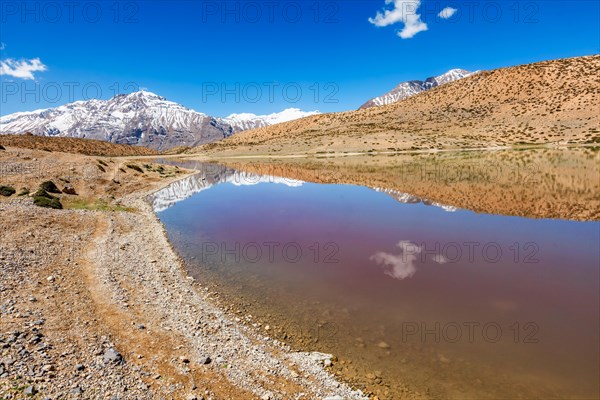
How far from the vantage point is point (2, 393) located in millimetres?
7824

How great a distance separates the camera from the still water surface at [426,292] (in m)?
9.66

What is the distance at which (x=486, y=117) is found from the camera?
5251 inches

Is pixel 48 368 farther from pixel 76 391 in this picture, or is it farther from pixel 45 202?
pixel 45 202

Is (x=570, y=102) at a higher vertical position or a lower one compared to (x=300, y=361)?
higher

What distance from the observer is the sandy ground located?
29.5 feet

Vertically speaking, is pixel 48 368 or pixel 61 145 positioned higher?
pixel 61 145

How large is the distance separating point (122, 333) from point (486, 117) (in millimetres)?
149914

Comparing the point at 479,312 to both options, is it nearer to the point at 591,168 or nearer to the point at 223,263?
the point at 223,263

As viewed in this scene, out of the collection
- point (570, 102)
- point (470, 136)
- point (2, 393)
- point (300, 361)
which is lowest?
point (300, 361)

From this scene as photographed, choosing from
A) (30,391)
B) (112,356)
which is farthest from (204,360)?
(30,391)

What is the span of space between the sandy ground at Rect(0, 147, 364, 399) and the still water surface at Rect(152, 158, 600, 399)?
1311mm

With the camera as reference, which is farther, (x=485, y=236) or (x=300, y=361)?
(x=485, y=236)

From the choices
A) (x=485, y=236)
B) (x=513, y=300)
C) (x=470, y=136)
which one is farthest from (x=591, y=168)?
(x=470, y=136)

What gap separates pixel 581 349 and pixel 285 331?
9.14 metres
